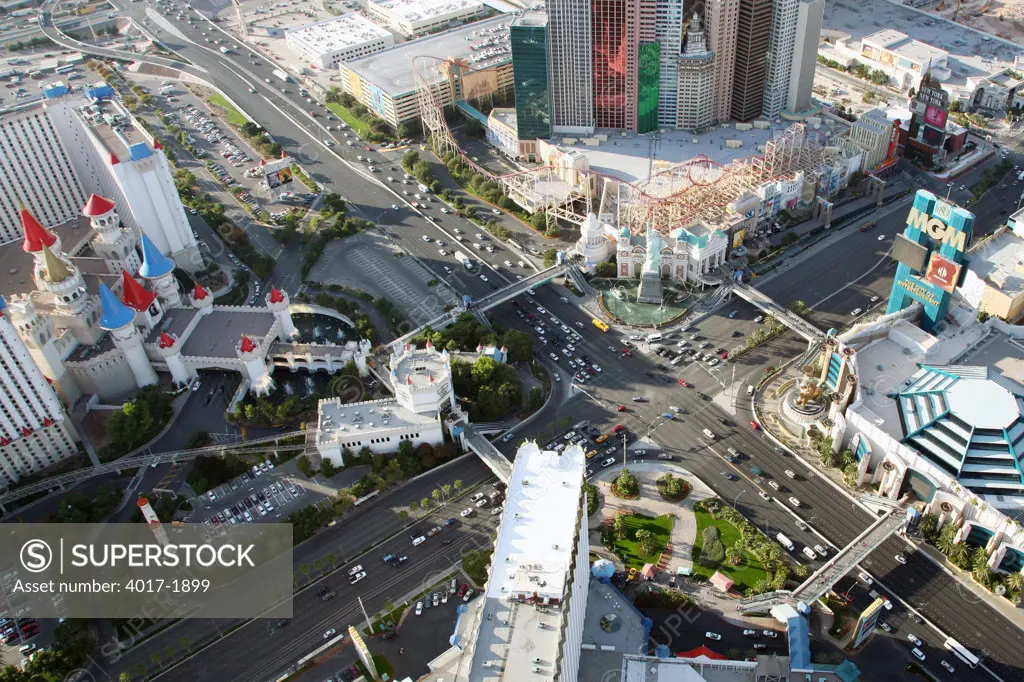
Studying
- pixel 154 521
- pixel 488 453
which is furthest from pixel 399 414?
pixel 154 521

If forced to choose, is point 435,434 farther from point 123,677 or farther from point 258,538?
point 123,677

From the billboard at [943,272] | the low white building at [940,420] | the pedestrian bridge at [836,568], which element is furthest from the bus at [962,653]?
the billboard at [943,272]

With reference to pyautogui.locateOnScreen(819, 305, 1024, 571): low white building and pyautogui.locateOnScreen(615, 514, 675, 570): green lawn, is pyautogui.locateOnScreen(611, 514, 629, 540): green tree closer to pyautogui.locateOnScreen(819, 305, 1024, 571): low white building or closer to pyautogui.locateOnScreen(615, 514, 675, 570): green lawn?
pyautogui.locateOnScreen(615, 514, 675, 570): green lawn

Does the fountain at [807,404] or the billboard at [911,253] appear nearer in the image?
the fountain at [807,404]

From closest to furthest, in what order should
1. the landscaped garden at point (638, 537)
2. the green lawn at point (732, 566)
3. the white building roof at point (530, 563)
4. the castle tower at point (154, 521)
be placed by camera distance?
the white building roof at point (530, 563) → the green lawn at point (732, 566) → the castle tower at point (154, 521) → the landscaped garden at point (638, 537)

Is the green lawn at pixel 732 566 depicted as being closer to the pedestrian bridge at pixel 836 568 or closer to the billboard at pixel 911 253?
the pedestrian bridge at pixel 836 568

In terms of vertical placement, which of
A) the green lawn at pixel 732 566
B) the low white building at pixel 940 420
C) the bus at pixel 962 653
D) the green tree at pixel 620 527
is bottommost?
the bus at pixel 962 653

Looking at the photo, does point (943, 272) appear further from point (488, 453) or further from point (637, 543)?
point (488, 453)
